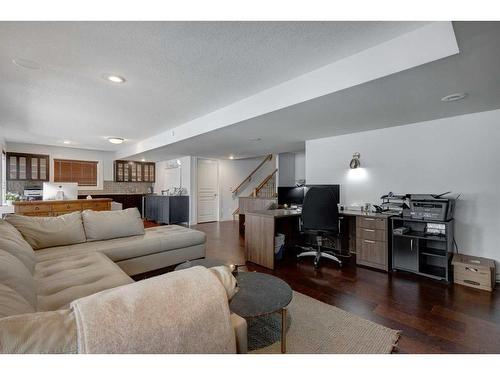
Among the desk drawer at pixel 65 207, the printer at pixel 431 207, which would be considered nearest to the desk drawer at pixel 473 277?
the printer at pixel 431 207

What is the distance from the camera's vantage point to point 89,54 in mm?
2035

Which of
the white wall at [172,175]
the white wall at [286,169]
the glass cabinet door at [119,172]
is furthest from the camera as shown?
the glass cabinet door at [119,172]

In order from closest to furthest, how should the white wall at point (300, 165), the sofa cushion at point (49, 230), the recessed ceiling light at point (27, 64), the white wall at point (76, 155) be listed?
the recessed ceiling light at point (27, 64) → the sofa cushion at point (49, 230) → the white wall at point (76, 155) → the white wall at point (300, 165)

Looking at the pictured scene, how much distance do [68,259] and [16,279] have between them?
98 centimetres

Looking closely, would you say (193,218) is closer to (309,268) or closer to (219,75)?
(309,268)

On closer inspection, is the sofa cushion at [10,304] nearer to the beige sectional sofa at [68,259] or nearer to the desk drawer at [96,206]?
the beige sectional sofa at [68,259]

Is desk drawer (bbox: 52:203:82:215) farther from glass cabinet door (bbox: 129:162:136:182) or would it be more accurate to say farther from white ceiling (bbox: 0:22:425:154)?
glass cabinet door (bbox: 129:162:136:182)

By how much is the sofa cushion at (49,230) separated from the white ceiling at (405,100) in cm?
227

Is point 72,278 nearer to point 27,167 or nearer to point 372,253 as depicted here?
point 372,253

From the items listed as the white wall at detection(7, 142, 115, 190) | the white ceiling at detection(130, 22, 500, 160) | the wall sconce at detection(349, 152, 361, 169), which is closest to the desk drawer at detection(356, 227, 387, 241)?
the wall sconce at detection(349, 152, 361, 169)

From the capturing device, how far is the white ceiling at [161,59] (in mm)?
1703

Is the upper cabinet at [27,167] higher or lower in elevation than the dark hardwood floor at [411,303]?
higher
